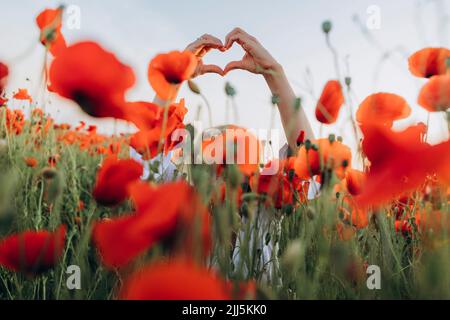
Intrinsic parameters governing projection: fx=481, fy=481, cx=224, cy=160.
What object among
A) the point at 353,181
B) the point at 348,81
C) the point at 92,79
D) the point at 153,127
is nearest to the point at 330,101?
the point at 348,81

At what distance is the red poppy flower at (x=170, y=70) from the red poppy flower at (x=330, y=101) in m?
0.20

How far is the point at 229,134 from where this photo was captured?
26.2 inches

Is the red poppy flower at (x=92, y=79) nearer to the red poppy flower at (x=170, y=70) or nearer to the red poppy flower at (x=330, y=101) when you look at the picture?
the red poppy flower at (x=170, y=70)

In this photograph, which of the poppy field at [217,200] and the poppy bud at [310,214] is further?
the poppy bud at [310,214]

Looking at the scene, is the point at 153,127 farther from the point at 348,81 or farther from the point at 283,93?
the point at 283,93

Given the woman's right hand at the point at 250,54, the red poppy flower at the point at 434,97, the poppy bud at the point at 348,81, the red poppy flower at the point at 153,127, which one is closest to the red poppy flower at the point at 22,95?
the woman's right hand at the point at 250,54

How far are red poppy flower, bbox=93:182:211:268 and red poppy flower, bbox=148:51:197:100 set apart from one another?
274 mm

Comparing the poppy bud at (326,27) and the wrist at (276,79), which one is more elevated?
the wrist at (276,79)

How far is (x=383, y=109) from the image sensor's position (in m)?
0.70

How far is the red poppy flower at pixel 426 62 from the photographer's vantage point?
770mm

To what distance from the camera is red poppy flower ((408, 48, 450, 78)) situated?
77 centimetres

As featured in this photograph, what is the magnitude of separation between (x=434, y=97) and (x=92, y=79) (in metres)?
0.49
